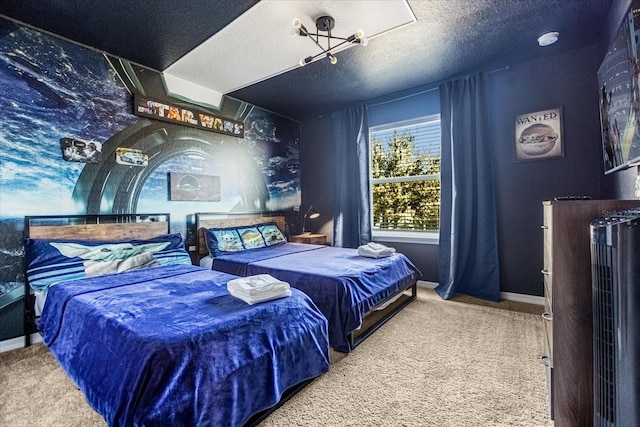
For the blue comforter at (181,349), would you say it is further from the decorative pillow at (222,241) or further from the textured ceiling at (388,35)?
the textured ceiling at (388,35)

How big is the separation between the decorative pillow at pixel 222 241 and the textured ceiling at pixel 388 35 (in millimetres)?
1927

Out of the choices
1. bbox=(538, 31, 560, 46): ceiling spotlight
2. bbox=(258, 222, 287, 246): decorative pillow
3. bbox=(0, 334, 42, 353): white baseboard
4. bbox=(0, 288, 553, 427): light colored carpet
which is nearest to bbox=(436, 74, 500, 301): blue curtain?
bbox=(538, 31, 560, 46): ceiling spotlight

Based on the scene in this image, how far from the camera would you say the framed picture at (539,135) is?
3.09 metres

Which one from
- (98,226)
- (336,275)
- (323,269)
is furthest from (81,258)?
(336,275)

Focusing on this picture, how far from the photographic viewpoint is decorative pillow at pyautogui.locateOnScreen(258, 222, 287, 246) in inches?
158

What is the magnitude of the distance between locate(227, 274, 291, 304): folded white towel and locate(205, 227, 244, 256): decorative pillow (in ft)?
5.58

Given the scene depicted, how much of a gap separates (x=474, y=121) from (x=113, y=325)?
153 inches

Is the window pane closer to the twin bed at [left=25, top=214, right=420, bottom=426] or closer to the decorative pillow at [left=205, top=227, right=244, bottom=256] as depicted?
the twin bed at [left=25, top=214, right=420, bottom=426]

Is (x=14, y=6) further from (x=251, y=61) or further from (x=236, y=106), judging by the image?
(x=236, y=106)

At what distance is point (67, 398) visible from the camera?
67.2 inches

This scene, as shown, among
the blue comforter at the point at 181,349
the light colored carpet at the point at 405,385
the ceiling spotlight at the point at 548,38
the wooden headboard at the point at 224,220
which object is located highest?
the ceiling spotlight at the point at 548,38

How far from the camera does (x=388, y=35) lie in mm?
2688

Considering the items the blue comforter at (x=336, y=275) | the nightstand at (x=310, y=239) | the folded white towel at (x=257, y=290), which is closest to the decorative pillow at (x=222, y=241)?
the blue comforter at (x=336, y=275)

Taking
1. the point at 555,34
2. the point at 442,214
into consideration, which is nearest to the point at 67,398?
the point at 442,214
